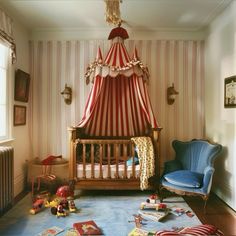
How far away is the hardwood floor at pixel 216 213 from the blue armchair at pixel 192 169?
0.20 meters

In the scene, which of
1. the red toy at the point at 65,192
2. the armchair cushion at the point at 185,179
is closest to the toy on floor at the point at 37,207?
the red toy at the point at 65,192

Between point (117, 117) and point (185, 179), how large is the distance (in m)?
1.59

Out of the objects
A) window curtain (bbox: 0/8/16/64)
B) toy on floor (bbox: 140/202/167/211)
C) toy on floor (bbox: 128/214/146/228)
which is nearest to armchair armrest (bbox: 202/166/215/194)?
toy on floor (bbox: 140/202/167/211)

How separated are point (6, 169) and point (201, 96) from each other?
3303 millimetres

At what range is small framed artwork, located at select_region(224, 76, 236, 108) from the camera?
3.06m

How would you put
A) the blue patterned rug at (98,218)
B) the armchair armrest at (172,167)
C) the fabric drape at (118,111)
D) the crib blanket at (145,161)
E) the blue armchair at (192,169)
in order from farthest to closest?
the fabric drape at (118,111) < the armchair armrest at (172,167) < the crib blanket at (145,161) < the blue armchair at (192,169) < the blue patterned rug at (98,218)

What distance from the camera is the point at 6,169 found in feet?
9.52

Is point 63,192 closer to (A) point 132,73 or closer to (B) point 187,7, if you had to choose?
(A) point 132,73

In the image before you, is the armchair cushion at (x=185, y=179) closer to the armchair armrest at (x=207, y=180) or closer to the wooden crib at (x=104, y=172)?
the armchair armrest at (x=207, y=180)

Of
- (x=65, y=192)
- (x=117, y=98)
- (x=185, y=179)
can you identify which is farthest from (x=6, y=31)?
(x=185, y=179)

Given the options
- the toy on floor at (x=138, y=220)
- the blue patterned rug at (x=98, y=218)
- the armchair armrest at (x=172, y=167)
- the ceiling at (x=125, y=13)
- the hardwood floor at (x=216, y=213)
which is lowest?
the hardwood floor at (x=216, y=213)

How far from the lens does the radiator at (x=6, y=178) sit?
2793 mm

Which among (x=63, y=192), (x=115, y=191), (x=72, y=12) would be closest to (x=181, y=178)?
(x=115, y=191)

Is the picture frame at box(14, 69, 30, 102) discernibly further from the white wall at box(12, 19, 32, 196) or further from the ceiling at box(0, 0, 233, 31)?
the ceiling at box(0, 0, 233, 31)
